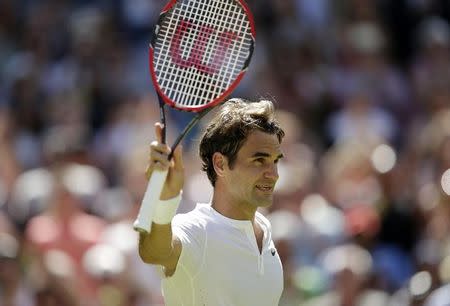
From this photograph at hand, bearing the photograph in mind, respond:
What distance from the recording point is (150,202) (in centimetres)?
520

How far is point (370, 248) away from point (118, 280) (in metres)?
1.97

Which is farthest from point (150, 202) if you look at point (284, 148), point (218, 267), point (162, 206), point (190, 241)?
point (284, 148)

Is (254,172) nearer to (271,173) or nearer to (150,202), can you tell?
(271,173)

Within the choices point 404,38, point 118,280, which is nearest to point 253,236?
point 118,280

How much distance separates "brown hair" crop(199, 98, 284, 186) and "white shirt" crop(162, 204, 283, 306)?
10.7 inches

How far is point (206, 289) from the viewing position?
569cm

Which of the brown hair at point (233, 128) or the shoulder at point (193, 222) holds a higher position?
the brown hair at point (233, 128)

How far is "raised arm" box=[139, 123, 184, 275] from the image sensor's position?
5.27m

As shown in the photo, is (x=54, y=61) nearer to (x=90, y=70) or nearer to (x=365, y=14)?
(x=90, y=70)

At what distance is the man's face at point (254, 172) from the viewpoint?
589cm

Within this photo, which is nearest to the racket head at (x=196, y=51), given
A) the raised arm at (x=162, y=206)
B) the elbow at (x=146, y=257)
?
the raised arm at (x=162, y=206)

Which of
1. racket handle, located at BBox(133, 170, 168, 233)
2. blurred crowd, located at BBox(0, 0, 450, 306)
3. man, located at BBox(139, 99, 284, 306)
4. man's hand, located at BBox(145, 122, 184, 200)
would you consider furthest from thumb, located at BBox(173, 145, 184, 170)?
blurred crowd, located at BBox(0, 0, 450, 306)

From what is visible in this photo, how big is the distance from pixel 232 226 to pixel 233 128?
0.47 m

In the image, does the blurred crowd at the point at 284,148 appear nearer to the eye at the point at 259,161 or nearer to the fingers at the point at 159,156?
the eye at the point at 259,161
